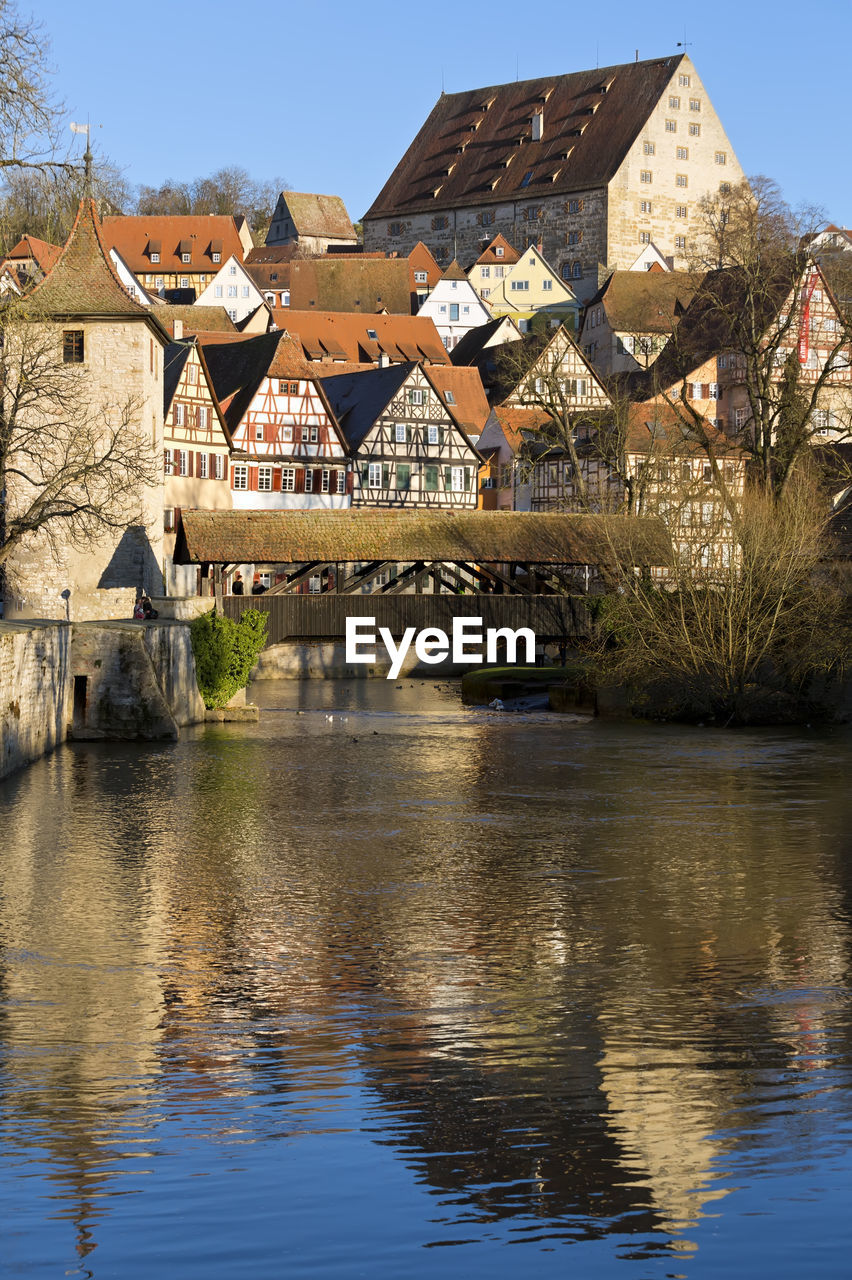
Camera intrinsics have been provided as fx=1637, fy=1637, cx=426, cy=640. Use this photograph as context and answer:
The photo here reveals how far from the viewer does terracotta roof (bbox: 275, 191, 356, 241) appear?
333 ft

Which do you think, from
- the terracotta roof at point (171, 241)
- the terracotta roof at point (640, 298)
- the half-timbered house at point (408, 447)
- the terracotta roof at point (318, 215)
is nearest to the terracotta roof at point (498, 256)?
the terracotta roof at point (640, 298)

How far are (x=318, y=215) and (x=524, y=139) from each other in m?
16.1

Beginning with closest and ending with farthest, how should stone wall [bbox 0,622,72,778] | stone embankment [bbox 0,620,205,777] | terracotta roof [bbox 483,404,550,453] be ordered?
stone wall [bbox 0,622,72,778]
stone embankment [bbox 0,620,205,777]
terracotta roof [bbox 483,404,550,453]

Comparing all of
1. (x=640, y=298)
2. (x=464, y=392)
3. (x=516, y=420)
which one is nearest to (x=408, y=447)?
(x=516, y=420)

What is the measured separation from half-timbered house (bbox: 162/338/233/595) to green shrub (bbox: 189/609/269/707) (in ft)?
55.5

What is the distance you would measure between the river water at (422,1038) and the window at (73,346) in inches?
781

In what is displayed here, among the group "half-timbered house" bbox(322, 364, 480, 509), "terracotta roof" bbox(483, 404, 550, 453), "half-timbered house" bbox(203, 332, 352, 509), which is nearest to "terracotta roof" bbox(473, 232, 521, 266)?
"terracotta roof" bbox(483, 404, 550, 453)

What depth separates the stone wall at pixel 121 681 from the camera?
20.8m

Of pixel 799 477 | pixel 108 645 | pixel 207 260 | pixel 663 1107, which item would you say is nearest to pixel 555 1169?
pixel 663 1107

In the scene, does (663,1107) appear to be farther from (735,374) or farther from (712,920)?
(735,374)

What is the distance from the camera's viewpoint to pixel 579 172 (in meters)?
87.5

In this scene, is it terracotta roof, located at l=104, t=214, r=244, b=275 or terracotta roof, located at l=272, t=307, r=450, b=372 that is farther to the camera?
terracotta roof, located at l=104, t=214, r=244, b=275

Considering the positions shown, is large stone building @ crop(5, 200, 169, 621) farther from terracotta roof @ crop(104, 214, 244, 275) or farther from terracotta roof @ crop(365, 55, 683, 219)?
terracotta roof @ crop(365, 55, 683, 219)

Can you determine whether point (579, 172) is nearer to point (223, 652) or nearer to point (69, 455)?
point (69, 455)
